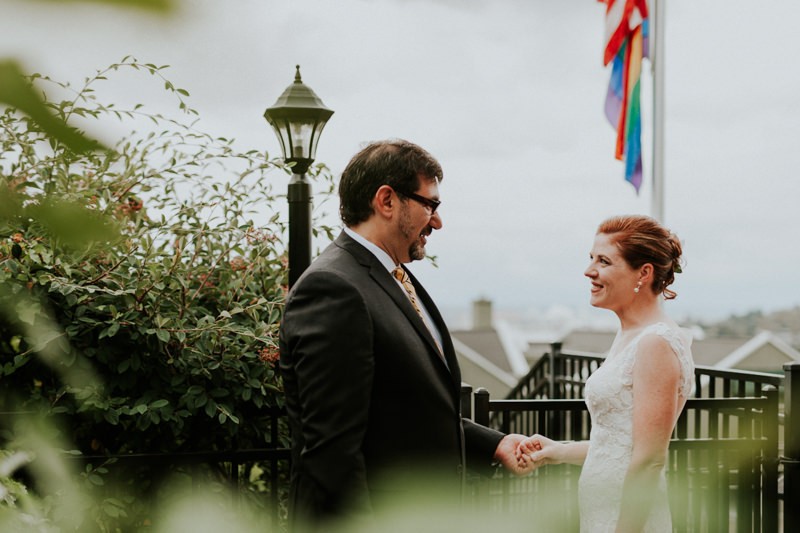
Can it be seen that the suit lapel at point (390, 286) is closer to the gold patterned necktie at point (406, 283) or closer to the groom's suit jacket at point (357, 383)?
the groom's suit jacket at point (357, 383)

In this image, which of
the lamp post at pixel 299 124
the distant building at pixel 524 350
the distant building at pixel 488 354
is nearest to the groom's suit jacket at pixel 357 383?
the lamp post at pixel 299 124

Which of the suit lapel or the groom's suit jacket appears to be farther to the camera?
the suit lapel

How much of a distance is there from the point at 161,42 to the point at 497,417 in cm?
1373

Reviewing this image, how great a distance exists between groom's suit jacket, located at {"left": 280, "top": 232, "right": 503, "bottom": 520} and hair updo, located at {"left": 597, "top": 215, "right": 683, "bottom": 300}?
99 cm

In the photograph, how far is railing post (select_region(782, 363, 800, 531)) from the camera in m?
4.61

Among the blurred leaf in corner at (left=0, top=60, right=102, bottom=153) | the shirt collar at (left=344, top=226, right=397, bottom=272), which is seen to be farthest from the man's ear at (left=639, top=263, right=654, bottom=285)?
the blurred leaf in corner at (left=0, top=60, right=102, bottom=153)

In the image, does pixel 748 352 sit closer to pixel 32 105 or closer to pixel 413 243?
pixel 413 243

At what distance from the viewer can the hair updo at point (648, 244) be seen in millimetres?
3129

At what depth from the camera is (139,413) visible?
3582mm

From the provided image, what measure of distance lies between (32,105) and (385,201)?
223cm

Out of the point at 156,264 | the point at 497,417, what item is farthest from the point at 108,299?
the point at 497,417

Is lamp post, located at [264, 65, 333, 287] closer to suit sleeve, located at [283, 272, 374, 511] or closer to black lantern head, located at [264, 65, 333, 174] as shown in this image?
black lantern head, located at [264, 65, 333, 174]

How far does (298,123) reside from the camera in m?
4.91

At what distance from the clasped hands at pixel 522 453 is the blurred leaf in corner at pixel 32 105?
Answer: 2956 mm
